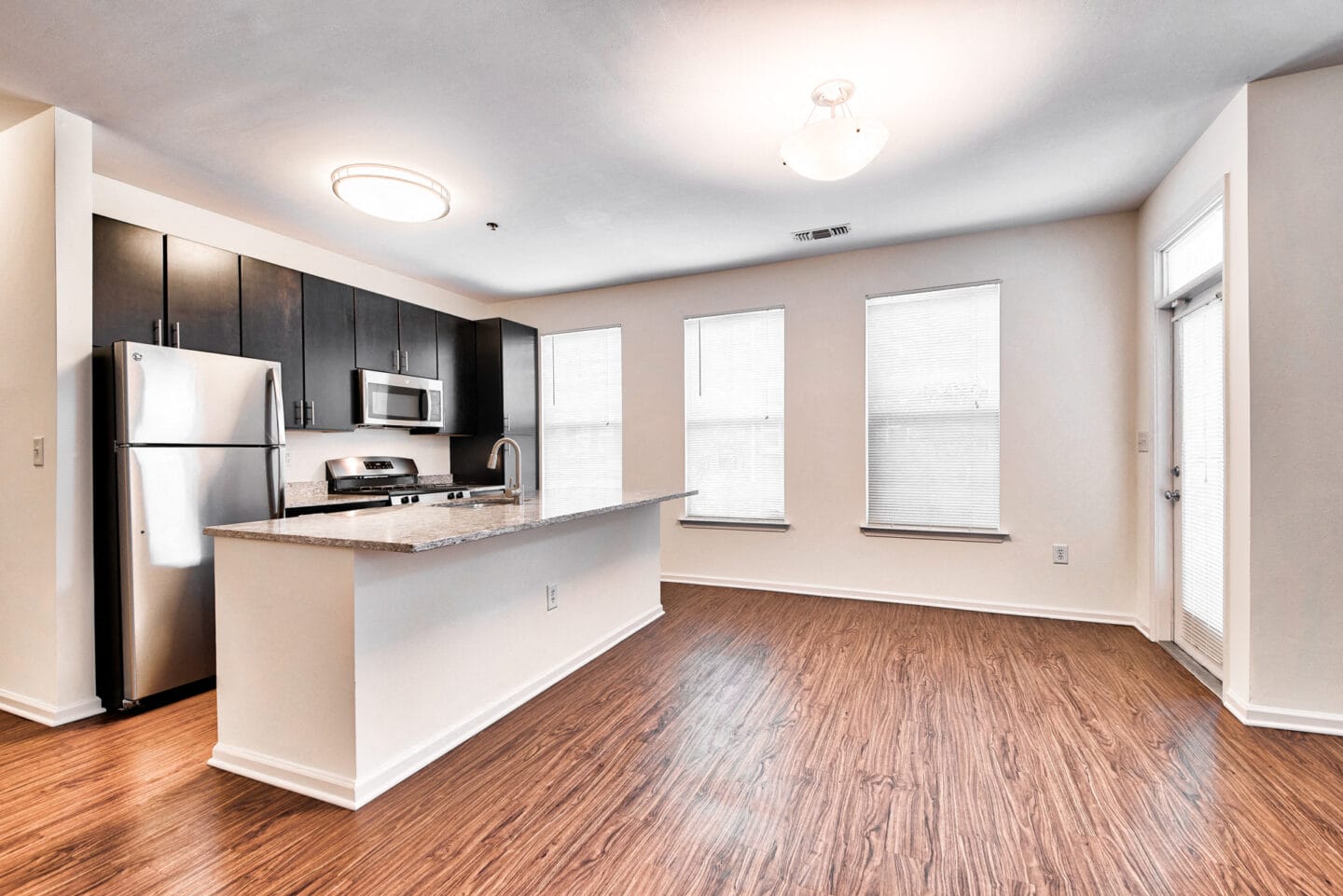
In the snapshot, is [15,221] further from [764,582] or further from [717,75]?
[764,582]

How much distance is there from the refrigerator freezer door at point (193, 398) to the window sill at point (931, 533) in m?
3.74

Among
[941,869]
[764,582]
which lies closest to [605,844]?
[941,869]

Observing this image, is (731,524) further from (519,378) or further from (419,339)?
(419,339)

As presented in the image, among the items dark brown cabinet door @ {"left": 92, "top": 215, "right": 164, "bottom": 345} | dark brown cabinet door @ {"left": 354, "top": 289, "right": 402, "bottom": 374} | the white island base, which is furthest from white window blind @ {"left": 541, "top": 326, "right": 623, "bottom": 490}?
dark brown cabinet door @ {"left": 92, "top": 215, "right": 164, "bottom": 345}

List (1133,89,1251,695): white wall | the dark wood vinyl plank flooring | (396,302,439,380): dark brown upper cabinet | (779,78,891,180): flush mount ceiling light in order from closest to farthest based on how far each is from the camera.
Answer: the dark wood vinyl plank flooring, (779,78,891,180): flush mount ceiling light, (1133,89,1251,695): white wall, (396,302,439,380): dark brown upper cabinet

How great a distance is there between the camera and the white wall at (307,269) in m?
3.22

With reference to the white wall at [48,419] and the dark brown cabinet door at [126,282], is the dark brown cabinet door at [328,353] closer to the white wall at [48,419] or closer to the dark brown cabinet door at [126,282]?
the dark brown cabinet door at [126,282]

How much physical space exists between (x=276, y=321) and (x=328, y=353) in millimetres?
389

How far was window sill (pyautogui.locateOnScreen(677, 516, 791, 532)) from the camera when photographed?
4.64 metres

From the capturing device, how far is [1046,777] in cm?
201

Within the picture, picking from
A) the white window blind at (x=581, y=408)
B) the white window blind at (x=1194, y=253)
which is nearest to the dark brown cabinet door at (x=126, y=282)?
the white window blind at (x=581, y=408)

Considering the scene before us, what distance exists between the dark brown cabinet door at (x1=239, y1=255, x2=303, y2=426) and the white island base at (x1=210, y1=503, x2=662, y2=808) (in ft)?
5.80

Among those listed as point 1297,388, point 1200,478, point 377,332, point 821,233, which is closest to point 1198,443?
point 1200,478

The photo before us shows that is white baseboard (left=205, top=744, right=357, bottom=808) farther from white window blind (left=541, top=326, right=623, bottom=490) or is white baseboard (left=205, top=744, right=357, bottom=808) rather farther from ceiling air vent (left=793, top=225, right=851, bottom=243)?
ceiling air vent (left=793, top=225, right=851, bottom=243)
